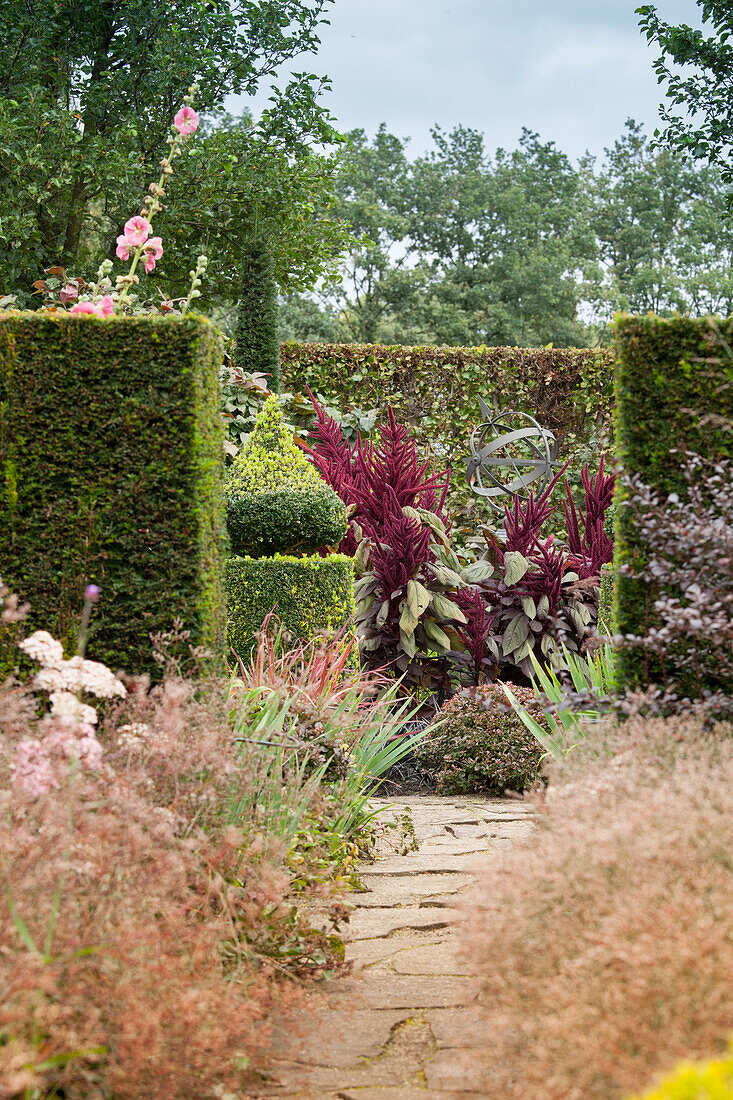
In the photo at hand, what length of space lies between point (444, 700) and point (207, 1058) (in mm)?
4030

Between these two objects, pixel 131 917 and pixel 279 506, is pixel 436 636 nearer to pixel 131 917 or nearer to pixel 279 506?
pixel 279 506

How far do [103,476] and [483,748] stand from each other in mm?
2722

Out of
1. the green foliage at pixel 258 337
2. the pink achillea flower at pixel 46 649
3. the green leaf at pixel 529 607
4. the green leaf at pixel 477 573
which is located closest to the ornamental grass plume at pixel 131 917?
the pink achillea flower at pixel 46 649

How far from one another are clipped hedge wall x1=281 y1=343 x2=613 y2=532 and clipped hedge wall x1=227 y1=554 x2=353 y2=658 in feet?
13.7

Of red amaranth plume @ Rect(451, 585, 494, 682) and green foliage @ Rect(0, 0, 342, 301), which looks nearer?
red amaranth plume @ Rect(451, 585, 494, 682)

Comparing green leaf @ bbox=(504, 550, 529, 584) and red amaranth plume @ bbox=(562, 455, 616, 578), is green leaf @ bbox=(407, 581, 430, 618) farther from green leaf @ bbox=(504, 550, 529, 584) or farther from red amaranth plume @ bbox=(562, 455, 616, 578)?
red amaranth plume @ bbox=(562, 455, 616, 578)

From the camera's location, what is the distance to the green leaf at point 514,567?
17.8 feet

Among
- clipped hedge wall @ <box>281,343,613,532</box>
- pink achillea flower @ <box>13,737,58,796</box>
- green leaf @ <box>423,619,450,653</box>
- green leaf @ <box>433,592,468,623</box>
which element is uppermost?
clipped hedge wall @ <box>281,343,613,532</box>

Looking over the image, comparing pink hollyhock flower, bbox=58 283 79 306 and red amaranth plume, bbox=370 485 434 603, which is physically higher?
pink hollyhock flower, bbox=58 283 79 306

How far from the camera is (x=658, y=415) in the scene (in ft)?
10.5

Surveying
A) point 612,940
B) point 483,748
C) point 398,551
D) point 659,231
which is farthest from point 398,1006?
point 659,231

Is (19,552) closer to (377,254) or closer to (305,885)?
(305,885)

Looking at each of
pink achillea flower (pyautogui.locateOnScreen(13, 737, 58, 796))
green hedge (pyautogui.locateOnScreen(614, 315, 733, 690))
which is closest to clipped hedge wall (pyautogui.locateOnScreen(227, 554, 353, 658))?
green hedge (pyautogui.locateOnScreen(614, 315, 733, 690))

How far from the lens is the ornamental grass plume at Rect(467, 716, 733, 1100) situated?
54.6 inches
